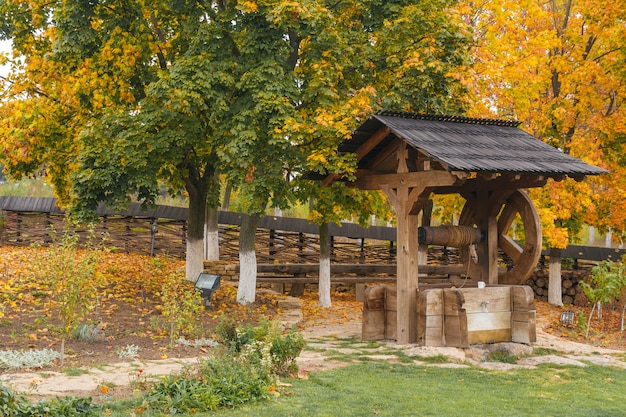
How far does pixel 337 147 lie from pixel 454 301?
2.89 metres

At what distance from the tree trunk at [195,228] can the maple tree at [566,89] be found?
6013mm

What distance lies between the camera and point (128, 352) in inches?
353

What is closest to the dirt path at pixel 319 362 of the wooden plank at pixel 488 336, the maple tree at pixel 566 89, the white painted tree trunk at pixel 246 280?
the wooden plank at pixel 488 336

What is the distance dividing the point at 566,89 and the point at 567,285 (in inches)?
214

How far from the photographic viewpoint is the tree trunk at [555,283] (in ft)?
59.3

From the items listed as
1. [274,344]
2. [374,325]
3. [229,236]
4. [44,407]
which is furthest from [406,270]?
[229,236]

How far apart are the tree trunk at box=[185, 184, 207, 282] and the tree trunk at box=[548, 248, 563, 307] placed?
888 centimetres

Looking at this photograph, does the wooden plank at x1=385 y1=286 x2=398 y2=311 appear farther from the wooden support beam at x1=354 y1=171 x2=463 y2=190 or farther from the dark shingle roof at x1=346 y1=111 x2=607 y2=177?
the dark shingle roof at x1=346 y1=111 x2=607 y2=177

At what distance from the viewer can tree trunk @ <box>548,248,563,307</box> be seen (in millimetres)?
18062

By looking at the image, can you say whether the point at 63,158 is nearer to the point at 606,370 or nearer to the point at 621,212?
the point at 606,370

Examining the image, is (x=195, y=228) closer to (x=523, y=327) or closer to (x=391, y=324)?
(x=391, y=324)

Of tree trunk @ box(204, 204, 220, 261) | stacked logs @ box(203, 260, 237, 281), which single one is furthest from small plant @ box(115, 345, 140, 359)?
tree trunk @ box(204, 204, 220, 261)

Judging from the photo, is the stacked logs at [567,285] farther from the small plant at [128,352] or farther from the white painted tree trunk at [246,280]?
the small plant at [128,352]

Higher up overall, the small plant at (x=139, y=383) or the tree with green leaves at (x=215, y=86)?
the tree with green leaves at (x=215, y=86)
